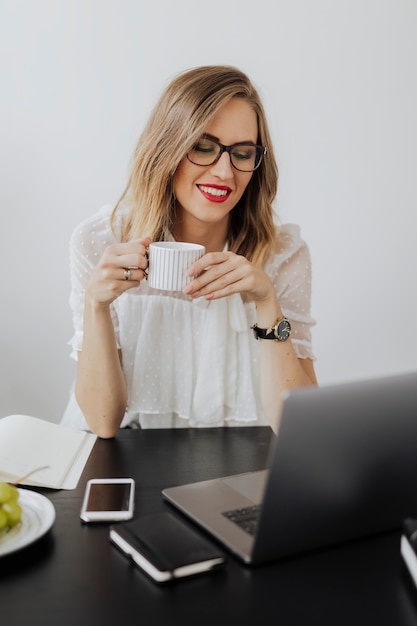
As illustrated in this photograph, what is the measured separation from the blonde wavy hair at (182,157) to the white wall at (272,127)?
726mm

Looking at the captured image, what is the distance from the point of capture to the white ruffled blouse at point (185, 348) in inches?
72.2

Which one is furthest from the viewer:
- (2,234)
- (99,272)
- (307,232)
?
(307,232)

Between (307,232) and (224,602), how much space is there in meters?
2.07

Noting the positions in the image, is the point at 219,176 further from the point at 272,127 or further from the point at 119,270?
the point at 272,127

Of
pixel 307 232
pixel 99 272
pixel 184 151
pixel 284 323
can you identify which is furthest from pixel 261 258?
pixel 307 232

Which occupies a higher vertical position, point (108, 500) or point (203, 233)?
point (203, 233)

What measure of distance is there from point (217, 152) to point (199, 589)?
1.09 metres

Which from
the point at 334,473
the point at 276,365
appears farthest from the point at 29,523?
the point at 276,365

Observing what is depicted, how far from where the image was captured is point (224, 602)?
83 centimetres

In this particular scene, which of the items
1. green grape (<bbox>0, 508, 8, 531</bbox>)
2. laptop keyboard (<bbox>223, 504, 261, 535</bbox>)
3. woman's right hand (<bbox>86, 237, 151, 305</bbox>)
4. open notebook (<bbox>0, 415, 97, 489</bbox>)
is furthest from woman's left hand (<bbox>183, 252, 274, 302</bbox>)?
green grape (<bbox>0, 508, 8, 531</bbox>)

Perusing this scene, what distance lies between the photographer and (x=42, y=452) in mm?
1243

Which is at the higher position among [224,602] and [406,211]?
[406,211]

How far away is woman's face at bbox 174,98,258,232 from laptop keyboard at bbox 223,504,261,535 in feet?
2.81

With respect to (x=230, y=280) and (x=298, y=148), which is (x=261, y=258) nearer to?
(x=230, y=280)
